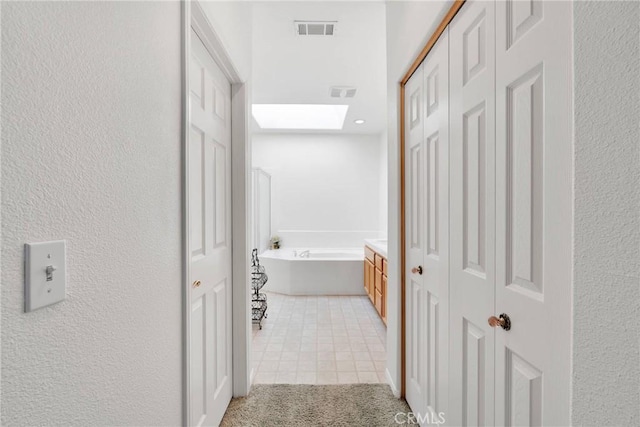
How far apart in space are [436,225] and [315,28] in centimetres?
189

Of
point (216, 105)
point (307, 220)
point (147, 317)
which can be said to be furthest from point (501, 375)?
point (307, 220)

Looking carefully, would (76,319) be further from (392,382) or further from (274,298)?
(274,298)

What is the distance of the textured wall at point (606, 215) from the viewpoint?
1.76 ft

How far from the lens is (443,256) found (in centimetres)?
145

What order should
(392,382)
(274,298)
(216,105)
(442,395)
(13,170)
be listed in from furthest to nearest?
1. (274,298)
2. (392,382)
3. (216,105)
4. (442,395)
5. (13,170)

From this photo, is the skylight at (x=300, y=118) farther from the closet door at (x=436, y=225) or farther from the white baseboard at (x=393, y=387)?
the white baseboard at (x=393, y=387)

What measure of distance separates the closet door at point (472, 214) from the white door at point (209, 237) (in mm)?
1029

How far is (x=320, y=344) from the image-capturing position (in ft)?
9.47

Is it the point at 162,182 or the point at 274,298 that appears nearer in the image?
the point at 162,182

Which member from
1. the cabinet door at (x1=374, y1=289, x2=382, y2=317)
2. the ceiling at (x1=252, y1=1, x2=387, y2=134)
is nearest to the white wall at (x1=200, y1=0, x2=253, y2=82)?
the ceiling at (x1=252, y1=1, x2=387, y2=134)

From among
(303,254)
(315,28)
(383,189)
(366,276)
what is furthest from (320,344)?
(383,189)

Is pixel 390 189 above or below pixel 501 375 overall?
above

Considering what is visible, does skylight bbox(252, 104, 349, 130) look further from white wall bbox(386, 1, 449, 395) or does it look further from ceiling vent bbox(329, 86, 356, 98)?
white wall bbox(386, 1, 449, 395)

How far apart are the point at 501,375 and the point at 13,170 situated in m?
1.30
